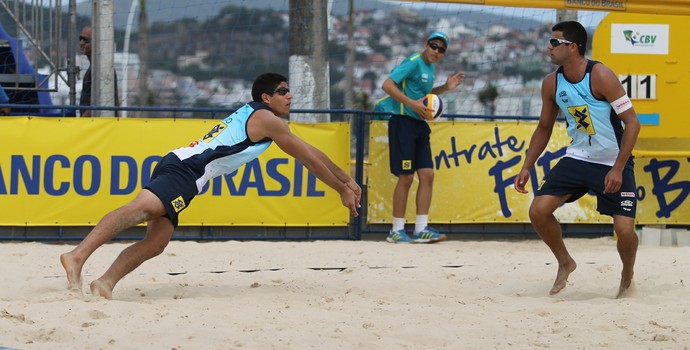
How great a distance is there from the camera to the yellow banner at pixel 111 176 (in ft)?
29.9

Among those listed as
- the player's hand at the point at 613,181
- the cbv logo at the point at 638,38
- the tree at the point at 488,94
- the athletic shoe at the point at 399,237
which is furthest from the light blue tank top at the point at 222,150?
the tree at the point at 488,94

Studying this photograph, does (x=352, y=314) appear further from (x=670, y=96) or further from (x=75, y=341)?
(x=670, y=96)

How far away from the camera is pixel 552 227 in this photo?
6781mm

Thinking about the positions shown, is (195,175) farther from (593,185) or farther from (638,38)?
(638,38)

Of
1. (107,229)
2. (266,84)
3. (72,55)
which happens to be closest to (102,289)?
(107,229)

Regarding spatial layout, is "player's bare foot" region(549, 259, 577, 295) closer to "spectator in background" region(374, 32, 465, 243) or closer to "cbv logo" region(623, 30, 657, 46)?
"spectator in background" region(374, 32, 465, 243)

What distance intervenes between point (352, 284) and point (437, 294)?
62 centimetres

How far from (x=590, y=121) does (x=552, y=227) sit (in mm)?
698

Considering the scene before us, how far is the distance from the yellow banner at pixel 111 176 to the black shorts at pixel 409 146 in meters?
0.70

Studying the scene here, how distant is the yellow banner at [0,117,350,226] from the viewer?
910cm

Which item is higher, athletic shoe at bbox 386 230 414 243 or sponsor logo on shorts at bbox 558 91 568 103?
sponsor logo on shorts at bbox 558 91 568 103

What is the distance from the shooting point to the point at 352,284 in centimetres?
721

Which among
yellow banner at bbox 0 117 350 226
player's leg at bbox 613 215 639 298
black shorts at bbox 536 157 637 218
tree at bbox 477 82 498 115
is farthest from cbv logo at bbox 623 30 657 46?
tree at bbox 477 82 498 115

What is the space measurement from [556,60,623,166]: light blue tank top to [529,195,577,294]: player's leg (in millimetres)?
327
